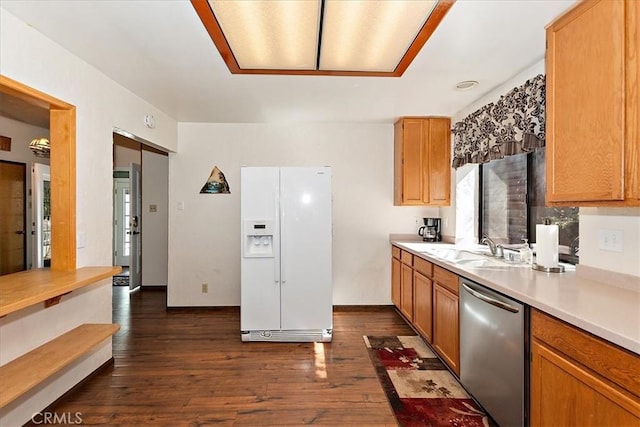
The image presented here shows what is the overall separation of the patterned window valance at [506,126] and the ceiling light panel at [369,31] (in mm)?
950

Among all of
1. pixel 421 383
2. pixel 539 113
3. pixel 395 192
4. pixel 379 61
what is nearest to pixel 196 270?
pixel 395 192

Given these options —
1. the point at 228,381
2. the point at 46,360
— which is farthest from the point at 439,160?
the point at 46,360

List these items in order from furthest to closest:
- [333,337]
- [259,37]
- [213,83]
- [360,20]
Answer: [333,337] < [213,83] < [259,37] < [360,20]

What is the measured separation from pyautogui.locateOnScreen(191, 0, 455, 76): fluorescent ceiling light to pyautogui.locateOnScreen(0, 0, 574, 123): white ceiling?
111 mm

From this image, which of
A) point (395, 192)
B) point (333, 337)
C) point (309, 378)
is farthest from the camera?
point (395, 192)

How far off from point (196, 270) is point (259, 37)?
314 centimetres

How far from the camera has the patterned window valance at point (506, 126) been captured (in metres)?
2.34

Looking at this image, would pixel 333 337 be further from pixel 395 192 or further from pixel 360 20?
pixel 360 20

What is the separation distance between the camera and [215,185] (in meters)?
4.35

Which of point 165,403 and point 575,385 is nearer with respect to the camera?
point 575,385

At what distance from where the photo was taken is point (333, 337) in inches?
137

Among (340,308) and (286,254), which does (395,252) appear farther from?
(286,254)

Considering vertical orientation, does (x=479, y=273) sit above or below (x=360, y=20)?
below

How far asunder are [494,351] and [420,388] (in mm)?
782
